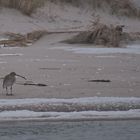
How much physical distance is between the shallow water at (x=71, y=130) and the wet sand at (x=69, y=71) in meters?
1.85

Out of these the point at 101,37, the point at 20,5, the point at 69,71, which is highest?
the point at 20,5

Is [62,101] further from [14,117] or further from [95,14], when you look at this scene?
[95,14]

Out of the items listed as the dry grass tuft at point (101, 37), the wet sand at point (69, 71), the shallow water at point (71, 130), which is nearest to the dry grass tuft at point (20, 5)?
the dry grass tuft at point (101, 37)

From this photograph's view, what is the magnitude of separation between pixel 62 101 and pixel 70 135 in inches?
78.0

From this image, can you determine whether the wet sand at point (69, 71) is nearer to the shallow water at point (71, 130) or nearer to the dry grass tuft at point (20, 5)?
the shallow water at point (71, 130)

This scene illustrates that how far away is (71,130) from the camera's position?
10.7m

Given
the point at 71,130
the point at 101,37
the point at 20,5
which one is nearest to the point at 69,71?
the point at 71,130

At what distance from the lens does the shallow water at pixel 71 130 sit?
1021 centimetres

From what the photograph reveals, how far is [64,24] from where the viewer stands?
2952 centimetres

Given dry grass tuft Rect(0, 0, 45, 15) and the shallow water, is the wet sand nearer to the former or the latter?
the shallow water

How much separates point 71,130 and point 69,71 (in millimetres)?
5682

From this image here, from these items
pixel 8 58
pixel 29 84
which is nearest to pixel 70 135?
pixel 29 84

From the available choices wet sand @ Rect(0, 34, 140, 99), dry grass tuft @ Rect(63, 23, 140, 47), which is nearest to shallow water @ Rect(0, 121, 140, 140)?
wet sand @ Rect(0, 34, 140, 99)

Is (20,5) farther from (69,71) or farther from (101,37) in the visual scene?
(69,71)
